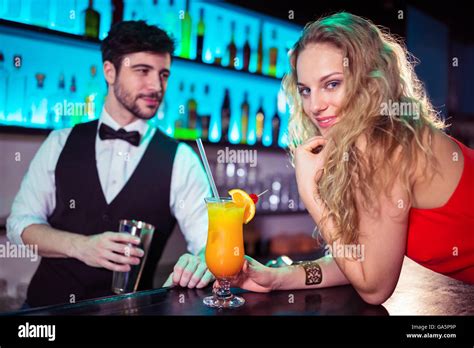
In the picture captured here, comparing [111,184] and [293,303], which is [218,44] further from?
[293,303]

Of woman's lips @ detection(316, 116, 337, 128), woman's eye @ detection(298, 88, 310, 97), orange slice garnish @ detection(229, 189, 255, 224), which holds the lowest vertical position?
orange slice garnish @ detection(229, 189, 255, 224)

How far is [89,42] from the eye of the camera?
2.60m

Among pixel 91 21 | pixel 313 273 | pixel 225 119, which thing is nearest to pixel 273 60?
pixel 225 119

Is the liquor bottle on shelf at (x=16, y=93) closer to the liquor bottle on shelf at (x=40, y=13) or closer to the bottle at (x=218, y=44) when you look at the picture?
the liquor bottle on shelf at (x=40, y=13)

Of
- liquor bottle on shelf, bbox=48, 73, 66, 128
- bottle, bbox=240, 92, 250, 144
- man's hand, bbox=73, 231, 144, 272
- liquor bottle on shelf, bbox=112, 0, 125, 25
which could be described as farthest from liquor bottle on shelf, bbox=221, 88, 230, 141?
man's hand, bbox=73, 231, 144, 272

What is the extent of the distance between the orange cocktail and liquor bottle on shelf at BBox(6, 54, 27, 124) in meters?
1.67

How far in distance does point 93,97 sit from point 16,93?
16.1 inches

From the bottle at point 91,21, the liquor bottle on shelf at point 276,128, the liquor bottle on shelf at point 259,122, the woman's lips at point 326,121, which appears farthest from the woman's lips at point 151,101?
the woman's lips at point 326,121

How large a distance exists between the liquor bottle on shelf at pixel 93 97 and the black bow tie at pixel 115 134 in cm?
18

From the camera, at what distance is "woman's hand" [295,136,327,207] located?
138 cm

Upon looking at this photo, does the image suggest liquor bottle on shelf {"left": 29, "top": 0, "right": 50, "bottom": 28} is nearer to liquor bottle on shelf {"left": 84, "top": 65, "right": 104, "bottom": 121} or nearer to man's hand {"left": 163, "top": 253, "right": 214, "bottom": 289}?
liquor bottle on shelf {"left": 84, "top": 65, "right": 104, "bottom": 121}

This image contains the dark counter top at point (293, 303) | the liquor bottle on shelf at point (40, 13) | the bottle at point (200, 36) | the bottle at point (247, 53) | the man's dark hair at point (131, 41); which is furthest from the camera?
the bottle at point (247, 53)

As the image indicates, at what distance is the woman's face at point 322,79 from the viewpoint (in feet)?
5.47

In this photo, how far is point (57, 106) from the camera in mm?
2641
